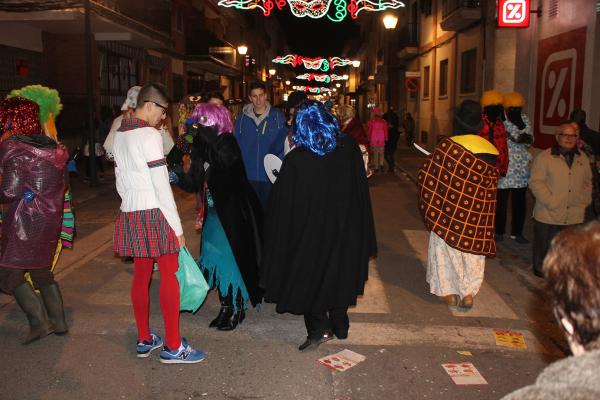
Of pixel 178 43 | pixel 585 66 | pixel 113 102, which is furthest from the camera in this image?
pixel 178 43

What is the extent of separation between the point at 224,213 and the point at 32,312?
1.59 meters

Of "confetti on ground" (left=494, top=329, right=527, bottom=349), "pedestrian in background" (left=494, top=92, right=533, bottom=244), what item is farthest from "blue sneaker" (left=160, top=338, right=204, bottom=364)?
"pedestrian in background" (left=494, top=92, right=533, bottom=244)

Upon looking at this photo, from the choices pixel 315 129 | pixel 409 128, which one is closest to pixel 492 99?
pixel 315 129

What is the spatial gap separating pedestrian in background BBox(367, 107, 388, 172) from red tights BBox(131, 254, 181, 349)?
12.1 meters

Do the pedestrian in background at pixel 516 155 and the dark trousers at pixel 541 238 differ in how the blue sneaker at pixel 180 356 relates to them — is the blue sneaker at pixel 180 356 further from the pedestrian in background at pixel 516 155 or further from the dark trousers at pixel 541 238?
the pedestrian in background at pixel 516 155

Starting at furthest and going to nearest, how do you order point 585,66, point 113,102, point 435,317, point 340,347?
1. point 113,102
2. point 585,66
3. point 435,317
4. point 340,347

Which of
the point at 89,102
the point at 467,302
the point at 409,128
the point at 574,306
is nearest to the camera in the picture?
the point at 574,306

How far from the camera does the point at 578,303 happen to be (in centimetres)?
143

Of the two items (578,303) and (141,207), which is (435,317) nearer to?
(141,207)

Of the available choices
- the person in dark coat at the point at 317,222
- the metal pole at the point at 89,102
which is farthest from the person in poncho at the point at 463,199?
the metal pole at the point at 89,102

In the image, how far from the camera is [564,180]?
19.2ft

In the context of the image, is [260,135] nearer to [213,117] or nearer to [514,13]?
[213,117]

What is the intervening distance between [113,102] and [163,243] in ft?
55.8

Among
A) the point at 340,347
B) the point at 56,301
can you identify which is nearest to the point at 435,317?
the point at 340,347
